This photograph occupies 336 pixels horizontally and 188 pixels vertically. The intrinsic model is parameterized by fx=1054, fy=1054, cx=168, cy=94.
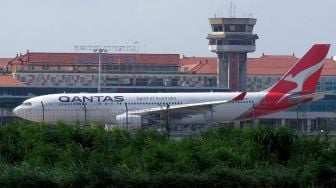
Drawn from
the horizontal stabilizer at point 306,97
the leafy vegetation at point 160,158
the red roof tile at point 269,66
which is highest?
the red roof tile at point 269,66

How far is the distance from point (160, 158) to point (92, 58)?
115 metres

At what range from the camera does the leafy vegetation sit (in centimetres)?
2166

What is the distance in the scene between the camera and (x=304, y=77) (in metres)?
60.9

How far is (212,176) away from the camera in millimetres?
21719

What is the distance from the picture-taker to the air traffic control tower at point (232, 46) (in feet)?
401

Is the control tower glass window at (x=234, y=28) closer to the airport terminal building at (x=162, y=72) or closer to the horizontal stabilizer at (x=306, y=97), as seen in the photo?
the airport terminal building at (x=162, y=72)

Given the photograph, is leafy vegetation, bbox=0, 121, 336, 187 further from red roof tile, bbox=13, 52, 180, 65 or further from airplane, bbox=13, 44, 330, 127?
red roof tile, bbox=13, 52, 180, 65

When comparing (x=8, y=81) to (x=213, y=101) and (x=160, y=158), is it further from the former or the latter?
(x=160, y=158)

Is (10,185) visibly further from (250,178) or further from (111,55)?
(111,55)

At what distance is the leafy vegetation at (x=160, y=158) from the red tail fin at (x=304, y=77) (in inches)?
1270

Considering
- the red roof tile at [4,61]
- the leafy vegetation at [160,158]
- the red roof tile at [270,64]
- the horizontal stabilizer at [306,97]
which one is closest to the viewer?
the leafy vegetation at [160,158]

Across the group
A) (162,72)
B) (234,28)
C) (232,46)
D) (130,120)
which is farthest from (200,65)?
(130,120)

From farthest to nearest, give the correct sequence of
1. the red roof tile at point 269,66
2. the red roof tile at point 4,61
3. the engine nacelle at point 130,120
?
the red roof tile at point 4,61, the red roof tile at point 269,66, the engine nacelle at point 130,120

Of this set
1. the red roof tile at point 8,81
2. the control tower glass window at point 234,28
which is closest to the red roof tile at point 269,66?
the control tower glass window at point 234,28
